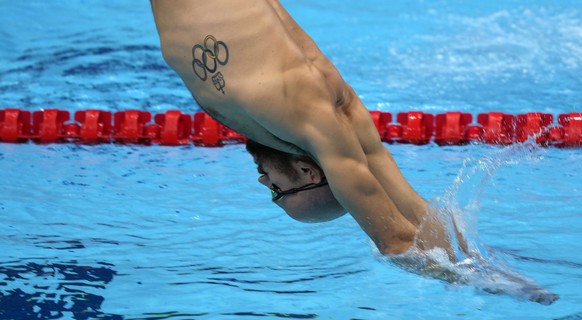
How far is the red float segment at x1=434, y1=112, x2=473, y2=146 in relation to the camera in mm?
5242

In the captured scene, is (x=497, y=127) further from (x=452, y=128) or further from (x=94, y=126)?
(x=94, y=126)

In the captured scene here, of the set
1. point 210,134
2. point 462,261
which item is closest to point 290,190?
point 462,261

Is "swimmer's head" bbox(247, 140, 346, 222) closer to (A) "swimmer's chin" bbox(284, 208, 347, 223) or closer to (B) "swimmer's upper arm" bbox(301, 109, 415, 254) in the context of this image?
(A) "swimmer's chin" bbox(284, 208, 347, 223)

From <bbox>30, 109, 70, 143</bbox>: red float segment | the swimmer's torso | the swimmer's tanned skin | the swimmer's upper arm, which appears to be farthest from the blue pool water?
the swimmer's torso

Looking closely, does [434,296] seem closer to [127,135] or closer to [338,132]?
[338,132]

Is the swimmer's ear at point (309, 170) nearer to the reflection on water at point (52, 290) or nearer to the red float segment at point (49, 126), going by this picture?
the reflection on water at point (52, 290)

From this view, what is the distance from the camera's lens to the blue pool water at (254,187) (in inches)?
133

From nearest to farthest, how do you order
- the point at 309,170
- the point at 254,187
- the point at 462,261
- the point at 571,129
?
the point at 309,170
the point at 462,261
the point at 254,187
the point at 571,129

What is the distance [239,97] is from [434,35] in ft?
15.4

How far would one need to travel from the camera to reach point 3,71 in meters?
6.37

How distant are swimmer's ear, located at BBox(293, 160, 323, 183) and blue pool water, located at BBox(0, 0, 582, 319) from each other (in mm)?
541

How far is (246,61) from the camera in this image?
2754 mm

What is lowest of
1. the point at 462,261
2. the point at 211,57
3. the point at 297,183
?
the point at 462,261

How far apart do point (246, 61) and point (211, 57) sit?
118 mm
